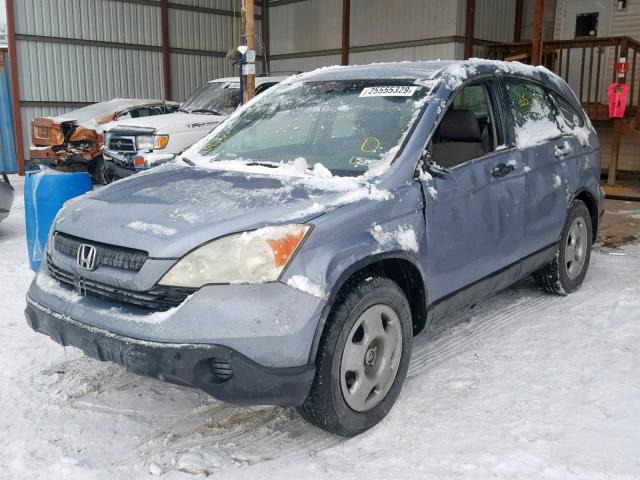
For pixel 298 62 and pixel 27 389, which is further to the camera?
pixel 298 62

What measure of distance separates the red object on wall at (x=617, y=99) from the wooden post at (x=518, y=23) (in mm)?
5152

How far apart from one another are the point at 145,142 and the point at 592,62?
859 cm

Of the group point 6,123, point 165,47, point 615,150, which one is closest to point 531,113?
point 615,150

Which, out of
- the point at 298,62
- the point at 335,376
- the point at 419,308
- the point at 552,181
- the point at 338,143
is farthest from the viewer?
the point at 298,62

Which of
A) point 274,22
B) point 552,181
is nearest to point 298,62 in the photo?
point 274,22

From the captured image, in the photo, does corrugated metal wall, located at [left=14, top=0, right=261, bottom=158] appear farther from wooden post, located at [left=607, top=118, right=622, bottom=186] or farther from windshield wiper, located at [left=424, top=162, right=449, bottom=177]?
windshield wiper, located at [left=424, top=162, right=449, bottom=177]

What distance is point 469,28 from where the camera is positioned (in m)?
14.4

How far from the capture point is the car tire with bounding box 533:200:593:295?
15.6 ft

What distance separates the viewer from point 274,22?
19.0 metres

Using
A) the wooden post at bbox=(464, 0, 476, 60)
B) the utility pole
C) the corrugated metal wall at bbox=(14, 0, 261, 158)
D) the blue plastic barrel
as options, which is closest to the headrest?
the blue plastic barrel

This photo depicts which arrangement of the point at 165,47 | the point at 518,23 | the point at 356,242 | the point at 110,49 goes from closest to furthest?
the point at 356,242 → the point at 518,23 → the point at 110,49 → the point at 165,47

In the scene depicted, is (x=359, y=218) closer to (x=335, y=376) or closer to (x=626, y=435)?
(x=335, y=376)

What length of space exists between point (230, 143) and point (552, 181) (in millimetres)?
2265

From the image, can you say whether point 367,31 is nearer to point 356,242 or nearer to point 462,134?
point 462,134
